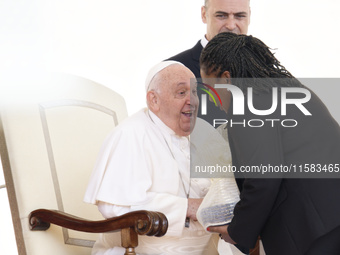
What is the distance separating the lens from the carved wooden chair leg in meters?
2.31

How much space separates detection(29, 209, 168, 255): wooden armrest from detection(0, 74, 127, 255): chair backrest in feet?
0.21

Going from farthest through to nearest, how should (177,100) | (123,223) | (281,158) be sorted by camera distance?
(177,100) → (123,223) → (281,158)

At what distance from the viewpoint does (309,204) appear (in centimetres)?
182

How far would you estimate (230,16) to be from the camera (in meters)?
3.54

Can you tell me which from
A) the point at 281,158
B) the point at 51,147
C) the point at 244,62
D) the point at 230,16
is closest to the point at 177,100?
the point at 51,147

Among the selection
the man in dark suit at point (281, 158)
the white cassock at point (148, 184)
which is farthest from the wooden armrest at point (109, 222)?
the man in dark suit at point (281, 158)

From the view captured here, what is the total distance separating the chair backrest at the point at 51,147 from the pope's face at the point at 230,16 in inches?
36.1

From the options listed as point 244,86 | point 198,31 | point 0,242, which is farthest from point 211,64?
point 198,31

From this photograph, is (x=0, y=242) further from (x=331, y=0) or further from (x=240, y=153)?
(x=331, y=0)

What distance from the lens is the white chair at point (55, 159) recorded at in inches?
97.9

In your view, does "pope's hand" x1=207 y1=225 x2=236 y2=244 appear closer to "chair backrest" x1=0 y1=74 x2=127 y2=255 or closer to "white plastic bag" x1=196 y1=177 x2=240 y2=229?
"white plastic bag" x1=196 y1=177 x2=240 y2=229

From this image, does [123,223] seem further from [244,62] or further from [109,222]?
[244,62]

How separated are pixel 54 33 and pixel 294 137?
301 centimetres

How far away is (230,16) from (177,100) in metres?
1.08
